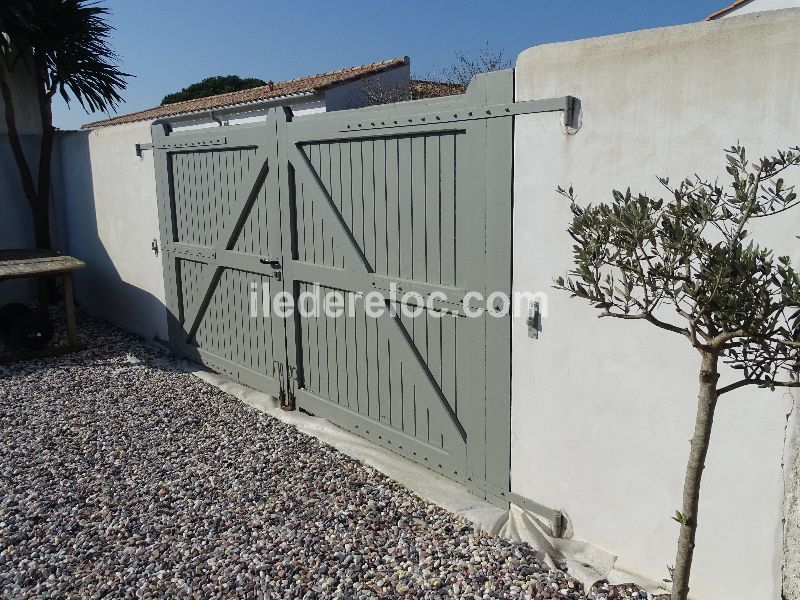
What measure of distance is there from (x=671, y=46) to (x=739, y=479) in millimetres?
1862

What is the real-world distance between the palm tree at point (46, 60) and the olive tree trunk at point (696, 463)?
9509 mm

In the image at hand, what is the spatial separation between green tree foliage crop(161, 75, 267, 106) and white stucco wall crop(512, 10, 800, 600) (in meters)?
27.1

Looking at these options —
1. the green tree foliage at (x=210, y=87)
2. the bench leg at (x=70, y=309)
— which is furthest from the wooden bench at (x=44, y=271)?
the green tree foliage at (x=210, y=87)

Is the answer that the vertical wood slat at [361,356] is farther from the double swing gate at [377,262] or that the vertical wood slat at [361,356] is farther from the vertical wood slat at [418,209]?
the vertical wood slat at [418,209]

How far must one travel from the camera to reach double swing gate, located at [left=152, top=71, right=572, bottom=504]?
3.83m

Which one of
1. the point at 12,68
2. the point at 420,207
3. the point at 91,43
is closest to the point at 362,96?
the point at 91,43

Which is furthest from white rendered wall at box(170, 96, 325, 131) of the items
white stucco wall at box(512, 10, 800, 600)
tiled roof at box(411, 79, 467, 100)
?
white stucco wall at box(512, 10, 800, 600)

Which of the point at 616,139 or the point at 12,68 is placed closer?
the point at 616,139

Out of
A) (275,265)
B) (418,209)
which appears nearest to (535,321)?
(418,209)

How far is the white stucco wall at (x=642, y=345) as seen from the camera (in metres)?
2.69

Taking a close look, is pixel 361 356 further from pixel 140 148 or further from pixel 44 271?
pixel 44 271

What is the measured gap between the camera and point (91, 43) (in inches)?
408

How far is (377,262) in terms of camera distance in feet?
15.1

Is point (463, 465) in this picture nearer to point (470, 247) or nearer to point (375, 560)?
point (375, 560)
